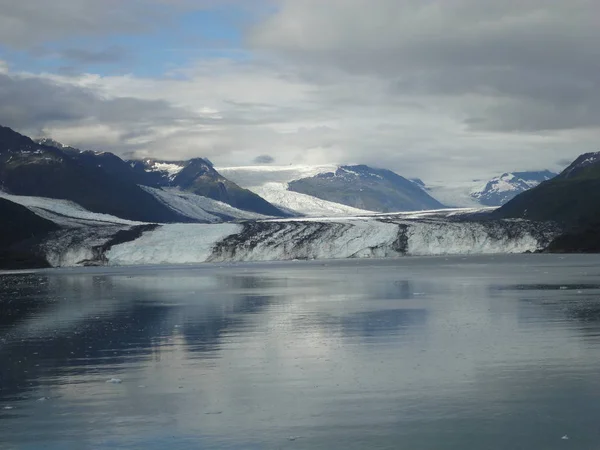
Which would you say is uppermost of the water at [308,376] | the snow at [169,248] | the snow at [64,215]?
the snow at [64,215]

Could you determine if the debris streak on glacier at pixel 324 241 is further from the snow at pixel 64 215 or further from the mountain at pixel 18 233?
the snow at pixel 64 215

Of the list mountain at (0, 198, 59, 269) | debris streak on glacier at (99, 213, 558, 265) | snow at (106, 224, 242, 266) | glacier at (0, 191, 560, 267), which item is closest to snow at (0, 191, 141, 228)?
mountain at (0, 198, 59, 269)

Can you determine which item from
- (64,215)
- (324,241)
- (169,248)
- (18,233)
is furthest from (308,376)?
(64,215)

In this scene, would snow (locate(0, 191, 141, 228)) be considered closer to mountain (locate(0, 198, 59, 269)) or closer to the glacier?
mountain (locate(0, 198, 59, 269))

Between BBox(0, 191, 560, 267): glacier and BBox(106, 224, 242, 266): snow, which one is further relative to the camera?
BBox(0, 191, 560, 267): glacier

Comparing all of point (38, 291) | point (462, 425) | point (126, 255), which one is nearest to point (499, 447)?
point (462, 425)

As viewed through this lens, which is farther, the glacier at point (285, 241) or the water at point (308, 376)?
the glacier at point (285, 241)

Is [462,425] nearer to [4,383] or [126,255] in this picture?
[4,383]

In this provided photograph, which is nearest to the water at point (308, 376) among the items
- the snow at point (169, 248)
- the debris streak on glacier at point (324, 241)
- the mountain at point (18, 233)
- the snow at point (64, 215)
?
the snow at point (169, 248)

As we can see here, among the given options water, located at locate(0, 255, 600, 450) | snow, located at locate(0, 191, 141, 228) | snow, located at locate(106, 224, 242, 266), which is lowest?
water, located at locate(0, 255, 600, 450)
